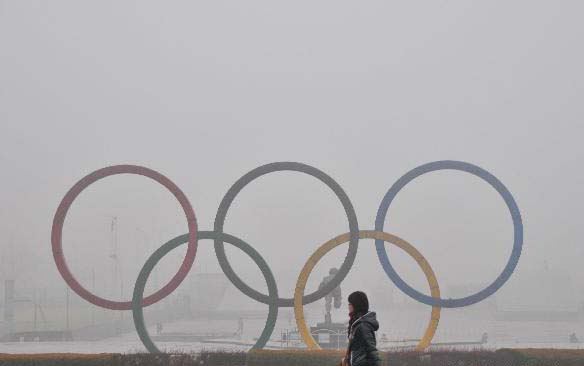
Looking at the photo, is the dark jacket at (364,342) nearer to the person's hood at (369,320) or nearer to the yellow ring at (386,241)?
the person's hood at (369,320)

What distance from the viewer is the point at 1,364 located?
14930 millimetres

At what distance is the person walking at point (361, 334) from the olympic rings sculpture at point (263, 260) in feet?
40.9

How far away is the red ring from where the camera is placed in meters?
19.2

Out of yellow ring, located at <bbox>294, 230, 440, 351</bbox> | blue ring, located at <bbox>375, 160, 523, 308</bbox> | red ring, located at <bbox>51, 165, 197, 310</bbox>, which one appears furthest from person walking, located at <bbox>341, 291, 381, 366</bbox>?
red ring, located at <bbox>51, 165, 197, 310</bbox>

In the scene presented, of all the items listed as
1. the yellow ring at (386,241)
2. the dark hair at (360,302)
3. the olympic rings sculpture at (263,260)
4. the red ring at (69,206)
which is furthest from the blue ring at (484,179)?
the dark hair at (360,302)

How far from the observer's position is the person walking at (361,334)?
245 inches

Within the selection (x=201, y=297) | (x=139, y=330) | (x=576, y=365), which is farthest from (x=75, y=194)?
(x=201, y=297)

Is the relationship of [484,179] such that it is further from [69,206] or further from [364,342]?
[364,342]

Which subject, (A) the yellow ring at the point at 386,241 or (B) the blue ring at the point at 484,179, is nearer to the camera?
(A) the yellow ring at the point at 386,241

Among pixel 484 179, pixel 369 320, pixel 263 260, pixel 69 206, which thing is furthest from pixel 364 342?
pixel 69 206

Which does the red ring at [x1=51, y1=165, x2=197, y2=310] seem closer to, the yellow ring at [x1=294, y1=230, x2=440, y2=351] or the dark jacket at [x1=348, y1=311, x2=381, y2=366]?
the yellow ring at [x1=294, y1=230, x2=440, y2=351]

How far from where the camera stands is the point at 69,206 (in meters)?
19.4

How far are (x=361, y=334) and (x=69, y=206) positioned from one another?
14613 millimetres

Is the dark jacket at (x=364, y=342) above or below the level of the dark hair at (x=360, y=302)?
below
